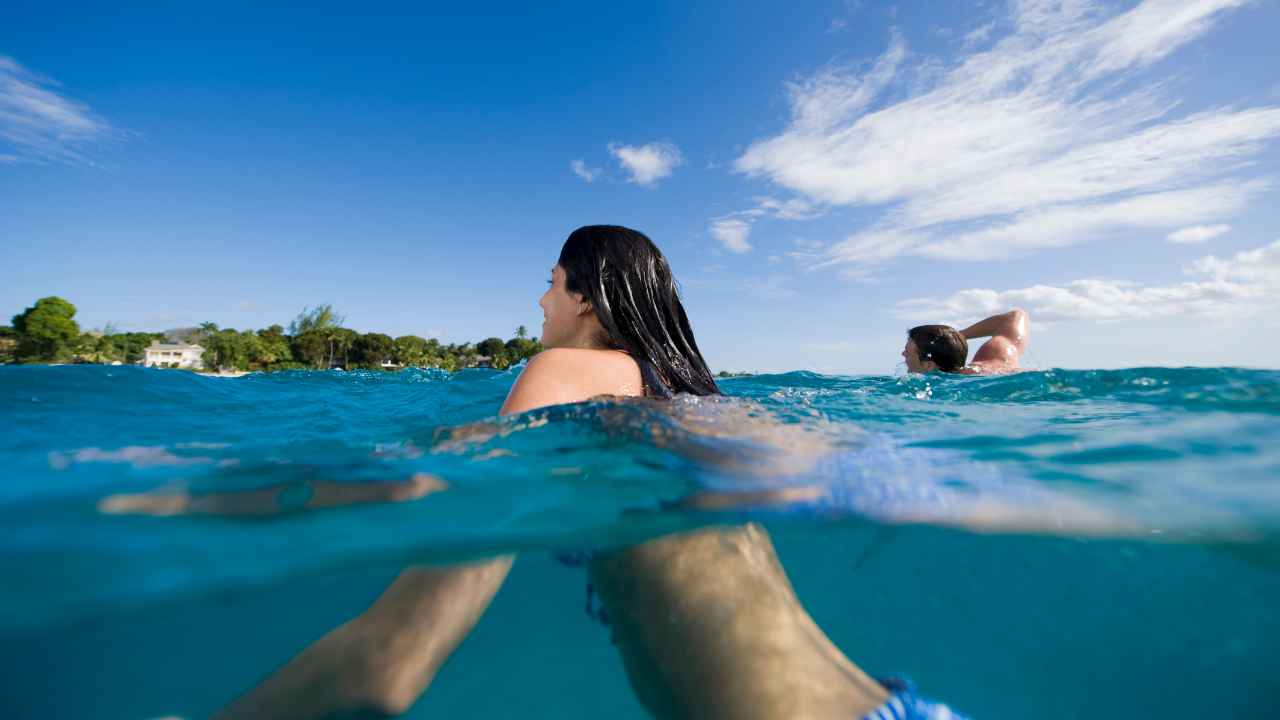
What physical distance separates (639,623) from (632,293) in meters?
1.85

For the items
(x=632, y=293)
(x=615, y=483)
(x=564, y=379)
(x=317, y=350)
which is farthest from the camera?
(x=317, y=350)

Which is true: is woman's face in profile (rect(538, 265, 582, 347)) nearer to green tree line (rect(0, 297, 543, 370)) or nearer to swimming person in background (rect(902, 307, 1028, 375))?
swimming person in background (rect(902, 307, 1028, 375))

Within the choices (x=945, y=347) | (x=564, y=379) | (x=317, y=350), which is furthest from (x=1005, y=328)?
(x=317, y=350)

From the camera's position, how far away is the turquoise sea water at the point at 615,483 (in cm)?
241

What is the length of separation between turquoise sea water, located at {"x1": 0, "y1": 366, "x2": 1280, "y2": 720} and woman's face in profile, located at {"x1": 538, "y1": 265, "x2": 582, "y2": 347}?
66cm

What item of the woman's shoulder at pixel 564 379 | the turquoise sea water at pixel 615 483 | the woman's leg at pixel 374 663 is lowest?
the woman's leg at pixel 374 663

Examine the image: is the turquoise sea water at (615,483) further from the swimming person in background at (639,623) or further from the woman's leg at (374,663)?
the woman's leg at (374,663)

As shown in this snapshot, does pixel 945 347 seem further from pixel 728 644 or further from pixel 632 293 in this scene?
pixel 728 644

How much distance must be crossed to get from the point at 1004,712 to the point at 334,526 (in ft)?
35.2

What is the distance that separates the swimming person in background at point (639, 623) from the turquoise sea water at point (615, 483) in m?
0.19

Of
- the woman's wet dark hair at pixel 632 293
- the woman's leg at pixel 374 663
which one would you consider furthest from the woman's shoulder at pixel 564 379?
the woman's leg at pixel 374 663

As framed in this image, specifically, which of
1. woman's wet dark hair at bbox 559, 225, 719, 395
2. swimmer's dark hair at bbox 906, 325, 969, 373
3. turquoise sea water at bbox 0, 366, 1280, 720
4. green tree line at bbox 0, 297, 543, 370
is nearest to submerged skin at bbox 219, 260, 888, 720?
turquoise sea water at bbox 0, 366, 1280, 720

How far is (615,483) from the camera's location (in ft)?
9.32

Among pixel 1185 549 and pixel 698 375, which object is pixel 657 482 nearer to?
pixel 698 375
